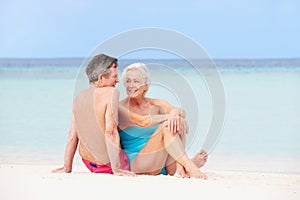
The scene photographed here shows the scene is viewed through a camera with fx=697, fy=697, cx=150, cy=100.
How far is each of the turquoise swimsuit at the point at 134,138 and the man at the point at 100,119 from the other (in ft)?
0.19

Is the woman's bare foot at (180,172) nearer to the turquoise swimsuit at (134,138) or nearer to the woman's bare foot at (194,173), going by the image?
the woman's bare foot at (194,173)

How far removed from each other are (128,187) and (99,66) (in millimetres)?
715

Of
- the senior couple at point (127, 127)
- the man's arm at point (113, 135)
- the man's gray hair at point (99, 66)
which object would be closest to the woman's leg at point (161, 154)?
the senior couple at point (127, 127)

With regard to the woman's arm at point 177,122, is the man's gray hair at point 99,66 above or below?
above

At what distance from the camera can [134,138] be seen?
3.86m

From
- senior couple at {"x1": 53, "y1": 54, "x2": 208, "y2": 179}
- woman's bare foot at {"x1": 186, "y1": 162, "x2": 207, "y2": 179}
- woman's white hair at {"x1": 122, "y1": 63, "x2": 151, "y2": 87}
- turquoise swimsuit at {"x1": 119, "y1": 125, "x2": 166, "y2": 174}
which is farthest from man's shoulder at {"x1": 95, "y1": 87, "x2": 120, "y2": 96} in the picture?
woman's bare foot at {"x1": 186, "y1": 162, "x2": 207, "y2": 179}

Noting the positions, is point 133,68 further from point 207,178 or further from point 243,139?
point 243,139

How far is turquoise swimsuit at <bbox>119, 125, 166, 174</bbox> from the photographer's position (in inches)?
151

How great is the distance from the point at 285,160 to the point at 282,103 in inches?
162

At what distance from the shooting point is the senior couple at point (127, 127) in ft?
12.3

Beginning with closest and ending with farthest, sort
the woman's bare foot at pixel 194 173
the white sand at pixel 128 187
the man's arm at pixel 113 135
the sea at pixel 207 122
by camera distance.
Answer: the white sand at pixel 128 187
the man's arm at pixel 113 135
the woman's bare foot at pixel 194 173
the sea at pixel 207 122

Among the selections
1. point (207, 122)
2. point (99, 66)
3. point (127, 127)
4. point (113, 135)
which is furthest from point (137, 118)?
point (207, 122)

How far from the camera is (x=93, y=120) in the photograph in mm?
3812

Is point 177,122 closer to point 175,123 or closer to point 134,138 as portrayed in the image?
point 175,123
